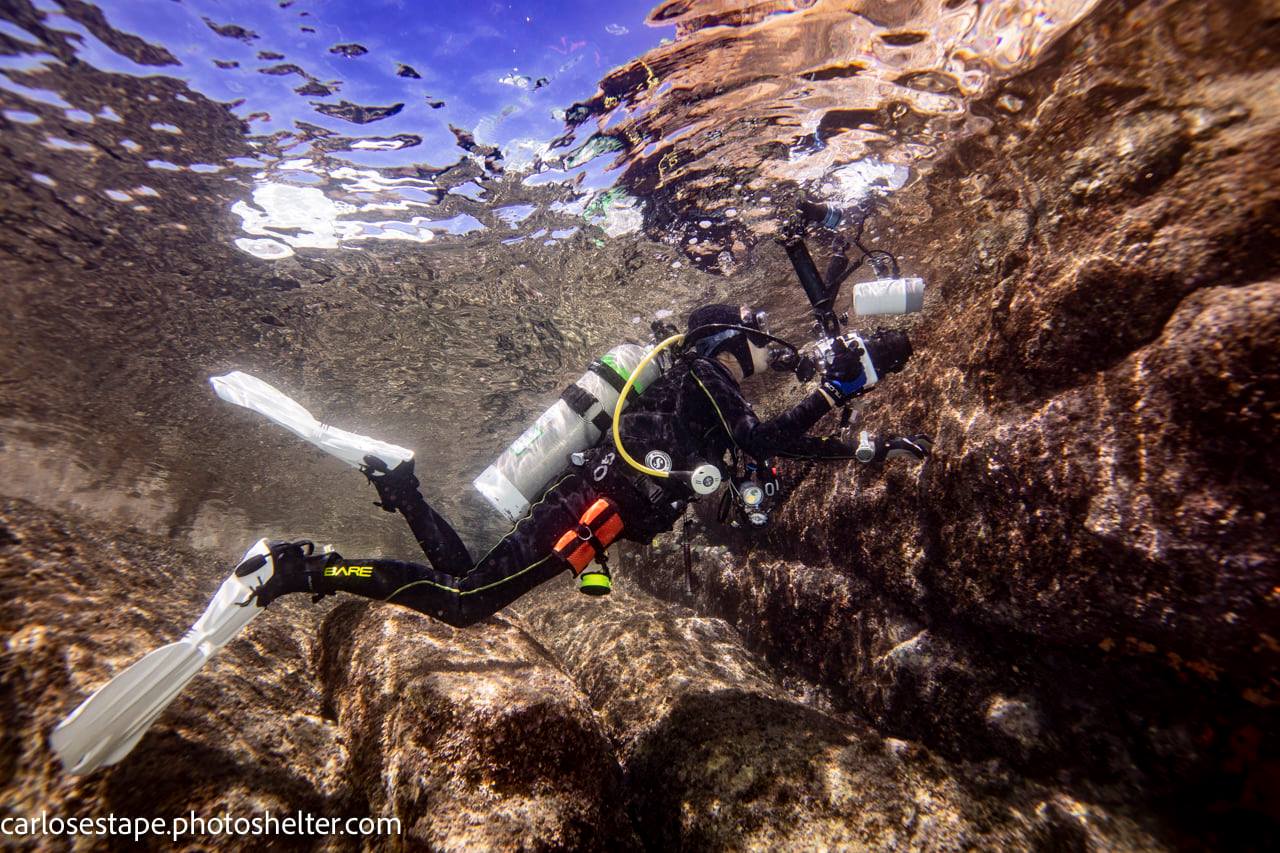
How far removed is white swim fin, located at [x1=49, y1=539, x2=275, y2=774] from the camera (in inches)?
110

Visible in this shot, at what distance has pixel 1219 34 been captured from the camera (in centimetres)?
361

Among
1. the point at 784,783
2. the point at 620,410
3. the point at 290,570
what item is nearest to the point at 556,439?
the point at 620,410

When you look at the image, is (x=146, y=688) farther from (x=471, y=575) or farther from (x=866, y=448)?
(x=866, y=448)

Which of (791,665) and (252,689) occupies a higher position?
(252,689)

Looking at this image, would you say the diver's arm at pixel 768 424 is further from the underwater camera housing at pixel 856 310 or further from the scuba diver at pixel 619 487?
the underwater camera housing at pixel 856 310

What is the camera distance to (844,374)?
4.55 meters

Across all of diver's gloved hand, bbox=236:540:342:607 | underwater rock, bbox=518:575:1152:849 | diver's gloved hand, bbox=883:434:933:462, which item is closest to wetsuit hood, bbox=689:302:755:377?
diver's gloved hand, bbox=883:434:933:462

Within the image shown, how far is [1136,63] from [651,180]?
18.0 feet

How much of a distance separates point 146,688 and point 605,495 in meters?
3.60

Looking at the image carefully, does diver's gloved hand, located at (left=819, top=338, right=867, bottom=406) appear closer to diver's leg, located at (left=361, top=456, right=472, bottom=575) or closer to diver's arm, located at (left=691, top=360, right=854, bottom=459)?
diver's arm, located at (left=691, top=360, right=854, bottom=459)

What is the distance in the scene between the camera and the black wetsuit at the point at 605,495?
464 cm

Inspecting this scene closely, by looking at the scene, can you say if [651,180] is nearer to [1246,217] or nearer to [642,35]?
[642,35]

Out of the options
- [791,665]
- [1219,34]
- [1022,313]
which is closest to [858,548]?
[791,665]

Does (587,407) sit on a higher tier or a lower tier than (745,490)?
higher
